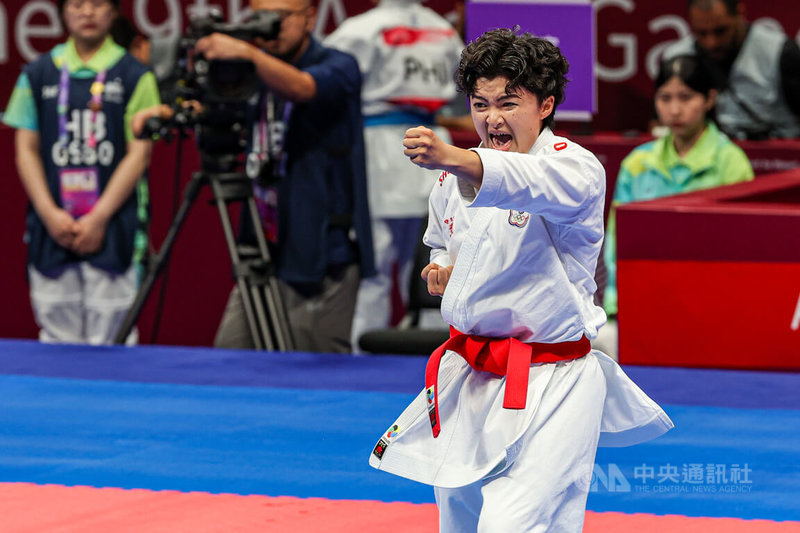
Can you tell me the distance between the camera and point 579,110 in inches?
213

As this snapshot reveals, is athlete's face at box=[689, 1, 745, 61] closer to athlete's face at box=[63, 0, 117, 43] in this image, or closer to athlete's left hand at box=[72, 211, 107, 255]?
athlete's face at box=[63, 0, 117, 43]

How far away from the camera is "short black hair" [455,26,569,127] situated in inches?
88.1

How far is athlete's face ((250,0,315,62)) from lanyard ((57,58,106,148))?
842 millimetres

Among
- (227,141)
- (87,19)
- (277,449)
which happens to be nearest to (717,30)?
(227,141)

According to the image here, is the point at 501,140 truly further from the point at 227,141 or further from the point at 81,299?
the point at 81,299

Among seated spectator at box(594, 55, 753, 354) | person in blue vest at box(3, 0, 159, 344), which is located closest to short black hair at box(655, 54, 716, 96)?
seated spectator at box(594, 55, 753, 354)

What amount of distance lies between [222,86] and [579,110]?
175 centimetres

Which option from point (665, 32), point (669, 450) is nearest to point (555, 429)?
point (669, 450)

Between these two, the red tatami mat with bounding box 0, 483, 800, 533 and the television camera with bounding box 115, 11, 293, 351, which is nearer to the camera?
the red tatami mat with bounding box 0, 483, 800, 533

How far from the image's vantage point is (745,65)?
623cm

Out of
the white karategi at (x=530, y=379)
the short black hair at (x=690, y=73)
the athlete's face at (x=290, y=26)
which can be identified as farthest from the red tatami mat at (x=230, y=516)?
the short black hair at (x=690, y=73)

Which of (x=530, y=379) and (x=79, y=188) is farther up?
(x=530, y=379)

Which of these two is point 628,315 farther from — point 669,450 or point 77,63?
point 77,63

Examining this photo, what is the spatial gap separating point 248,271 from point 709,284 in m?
1.63
